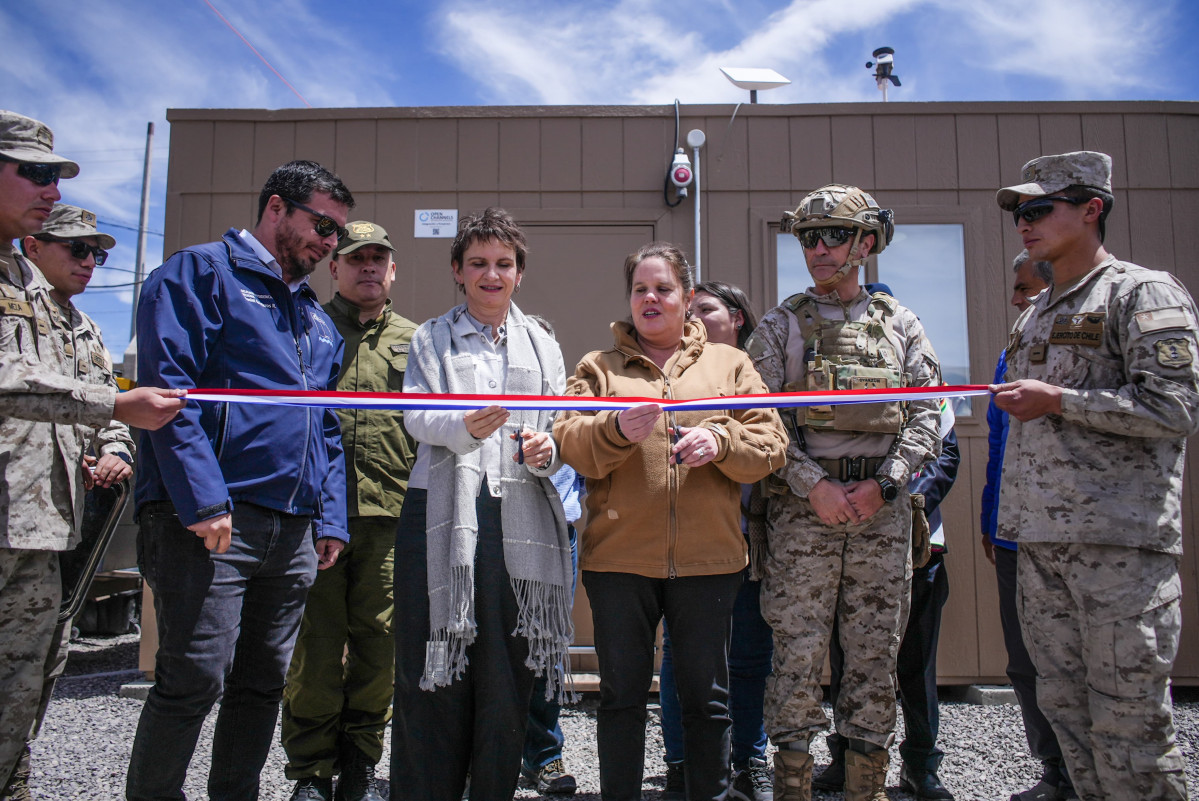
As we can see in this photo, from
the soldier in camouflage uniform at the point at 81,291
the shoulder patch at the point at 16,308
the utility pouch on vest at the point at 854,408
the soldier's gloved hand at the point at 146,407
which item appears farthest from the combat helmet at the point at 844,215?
the soldier in camouflage uniform at the point at 81,291

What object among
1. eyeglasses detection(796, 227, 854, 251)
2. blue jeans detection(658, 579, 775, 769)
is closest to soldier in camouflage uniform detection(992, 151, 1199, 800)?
eyeglasses detection(796, 227, 854, 251)

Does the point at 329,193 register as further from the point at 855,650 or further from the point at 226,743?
the point at 855,650

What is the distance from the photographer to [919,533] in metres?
3.04

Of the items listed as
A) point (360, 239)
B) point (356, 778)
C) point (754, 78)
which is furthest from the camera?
point (754, 78)

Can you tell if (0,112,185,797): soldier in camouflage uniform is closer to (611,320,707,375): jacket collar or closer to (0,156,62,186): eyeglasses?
(0,156,62,186): eyeglasses

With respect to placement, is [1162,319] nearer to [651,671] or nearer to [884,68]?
[651,671]

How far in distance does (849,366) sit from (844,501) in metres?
0.54

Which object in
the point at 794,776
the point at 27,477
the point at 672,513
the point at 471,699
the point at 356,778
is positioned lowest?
the point at 356,778

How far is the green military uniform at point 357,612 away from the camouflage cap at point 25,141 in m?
1.34

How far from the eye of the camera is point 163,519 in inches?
91.7

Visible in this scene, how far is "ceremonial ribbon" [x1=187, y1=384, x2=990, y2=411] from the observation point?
96.1 inches

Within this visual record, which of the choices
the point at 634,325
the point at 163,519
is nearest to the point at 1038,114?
the point at 634,325

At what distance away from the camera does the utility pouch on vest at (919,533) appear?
303 centimetres

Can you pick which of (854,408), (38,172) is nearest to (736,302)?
(854,408)
